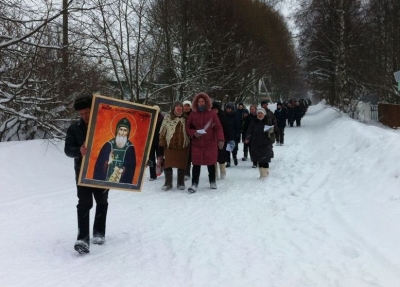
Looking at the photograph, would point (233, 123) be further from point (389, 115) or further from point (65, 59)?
point (389, 115)

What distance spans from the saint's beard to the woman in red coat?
2856 mm

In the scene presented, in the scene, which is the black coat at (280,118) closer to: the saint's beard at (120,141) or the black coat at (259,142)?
the black coat at (259,142)

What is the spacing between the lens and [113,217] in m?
5.77

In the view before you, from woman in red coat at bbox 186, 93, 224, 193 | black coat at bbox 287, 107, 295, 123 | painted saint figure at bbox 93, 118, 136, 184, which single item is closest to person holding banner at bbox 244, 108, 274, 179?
woman in red coat at bbox 186, 93, 224, 193

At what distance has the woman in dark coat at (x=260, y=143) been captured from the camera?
8.45 meters

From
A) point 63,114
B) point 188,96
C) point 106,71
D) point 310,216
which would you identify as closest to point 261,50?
point 188,96

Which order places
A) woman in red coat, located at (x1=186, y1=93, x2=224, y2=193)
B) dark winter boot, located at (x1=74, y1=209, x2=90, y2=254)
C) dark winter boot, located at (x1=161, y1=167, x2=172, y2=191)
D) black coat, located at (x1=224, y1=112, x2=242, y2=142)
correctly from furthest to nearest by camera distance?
1. black coat, located at (x1=224, y1=112, x2=242, y2=142)
2. dark winter boot, located at (x1=161, y1=167, x2=172, y2=191)
3. woman in red coat, located at (x1=186, y1=93, x2=224, y2=193)
4. dark winter boot, located at (x1=74, y1=209, x2=90, y2=254)

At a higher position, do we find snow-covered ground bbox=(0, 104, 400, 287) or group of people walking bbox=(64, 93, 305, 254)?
group of people walking bbox=(64, 93, 305, 254)

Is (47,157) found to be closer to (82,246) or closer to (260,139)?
(260,139)

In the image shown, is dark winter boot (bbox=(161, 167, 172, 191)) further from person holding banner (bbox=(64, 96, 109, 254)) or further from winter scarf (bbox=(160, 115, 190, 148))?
person holding banner (bbox=(64, 96, 109, 254))

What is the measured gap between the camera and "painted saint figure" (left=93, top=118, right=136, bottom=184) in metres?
4.38

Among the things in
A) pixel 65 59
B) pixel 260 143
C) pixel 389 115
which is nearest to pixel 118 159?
pixel 260 143

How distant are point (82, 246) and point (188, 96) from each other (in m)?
11.1

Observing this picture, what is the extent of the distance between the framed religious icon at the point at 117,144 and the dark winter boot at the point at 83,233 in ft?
1.08
